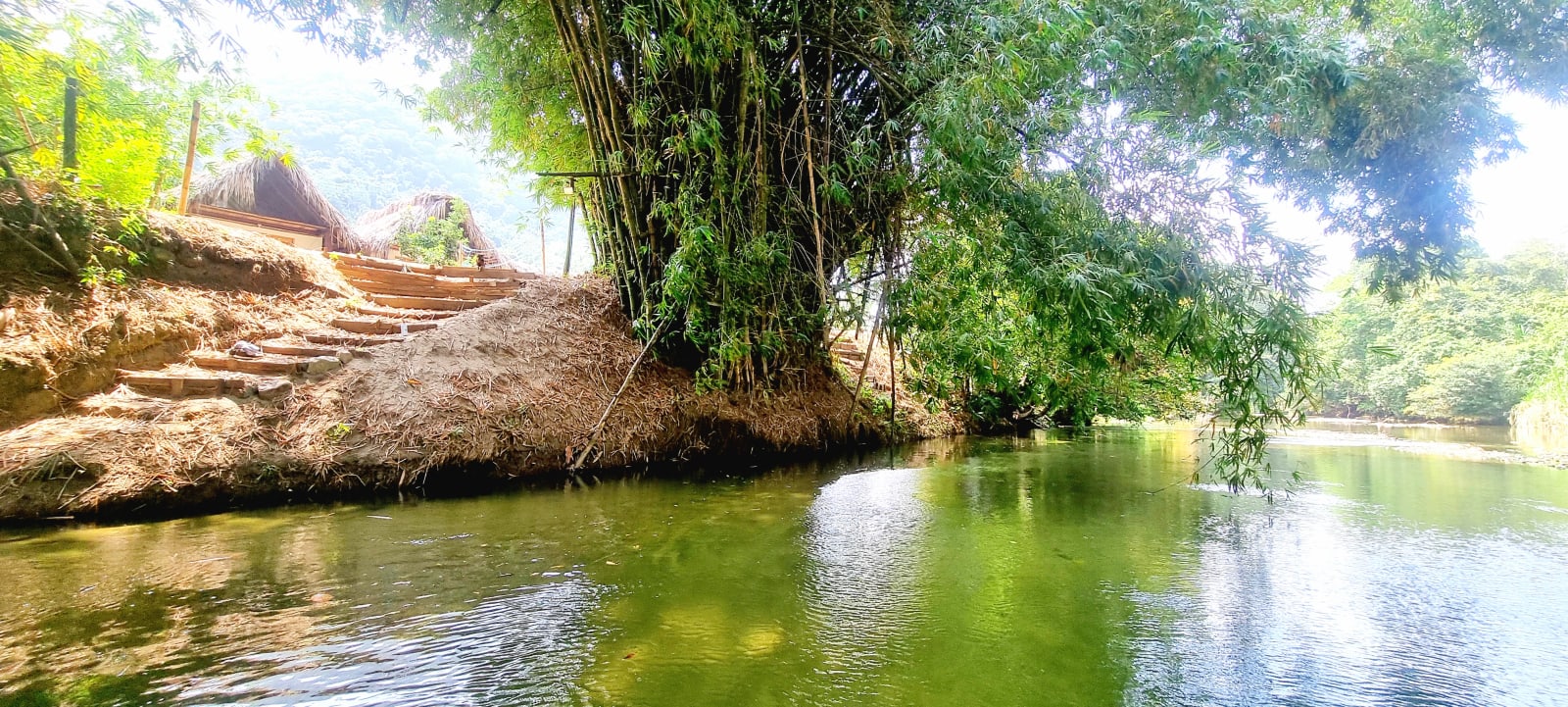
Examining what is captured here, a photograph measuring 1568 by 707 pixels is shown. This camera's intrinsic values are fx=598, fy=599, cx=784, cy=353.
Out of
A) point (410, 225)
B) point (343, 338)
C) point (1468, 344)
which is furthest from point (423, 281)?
point (1468, 344)

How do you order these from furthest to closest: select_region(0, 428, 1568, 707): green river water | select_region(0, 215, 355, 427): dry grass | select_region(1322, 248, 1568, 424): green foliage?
select_region(1322, 248, 1568, 424): green foliage, select_region(0, 215, 355, 427): dry grass, select_region(0, 428, 1568, 707): green river water

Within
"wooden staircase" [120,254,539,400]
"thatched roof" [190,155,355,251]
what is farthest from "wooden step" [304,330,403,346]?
"thatched roof" [190,155,355,251]

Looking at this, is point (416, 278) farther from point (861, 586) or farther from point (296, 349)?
point (861, 586)

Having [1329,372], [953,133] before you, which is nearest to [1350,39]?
[1329,372]

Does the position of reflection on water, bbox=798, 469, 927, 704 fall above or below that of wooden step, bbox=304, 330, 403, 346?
below

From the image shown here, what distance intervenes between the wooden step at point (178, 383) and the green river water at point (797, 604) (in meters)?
1.04

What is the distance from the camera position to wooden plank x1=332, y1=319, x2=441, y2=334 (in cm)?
477

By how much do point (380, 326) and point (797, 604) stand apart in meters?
4.61

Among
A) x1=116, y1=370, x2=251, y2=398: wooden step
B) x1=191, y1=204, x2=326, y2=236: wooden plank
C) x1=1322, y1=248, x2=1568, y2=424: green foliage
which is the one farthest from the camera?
x1=1322, y1=248, x2=1568, y2=424: green foliage

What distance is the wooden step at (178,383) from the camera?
3.41 meters

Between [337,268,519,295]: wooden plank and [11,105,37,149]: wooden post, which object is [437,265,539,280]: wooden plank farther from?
[11,105,37,149]: wooden post

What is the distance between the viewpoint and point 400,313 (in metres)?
5.37

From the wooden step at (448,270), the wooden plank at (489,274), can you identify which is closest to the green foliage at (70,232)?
the wooden step at (448,270)

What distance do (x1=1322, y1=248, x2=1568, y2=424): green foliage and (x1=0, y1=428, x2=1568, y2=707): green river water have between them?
40.7 feet
